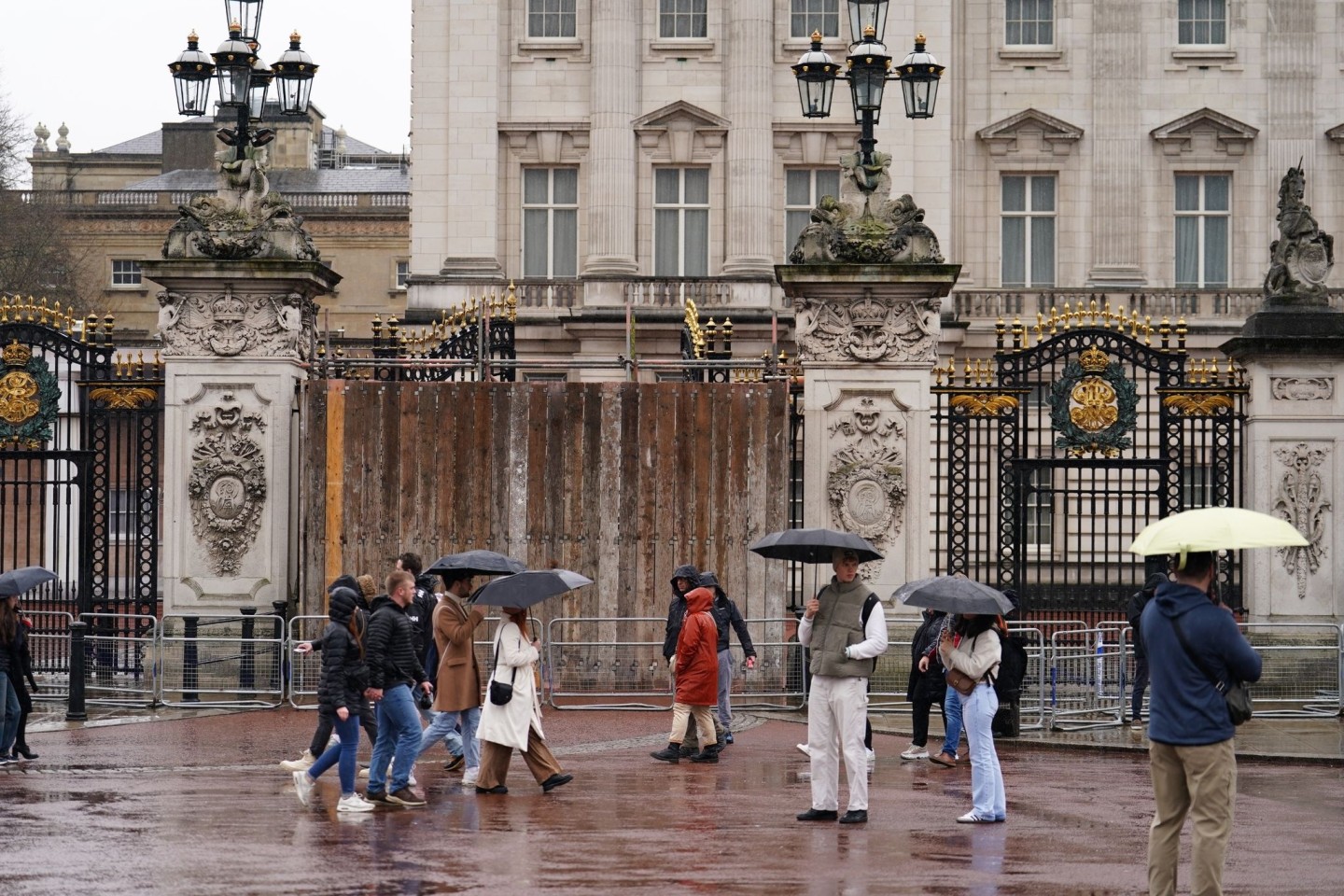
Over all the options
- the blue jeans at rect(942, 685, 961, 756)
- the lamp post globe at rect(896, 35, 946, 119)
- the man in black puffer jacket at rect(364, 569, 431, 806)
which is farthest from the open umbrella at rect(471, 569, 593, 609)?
the lamp post globe at rect(896, 35, 946, 119)

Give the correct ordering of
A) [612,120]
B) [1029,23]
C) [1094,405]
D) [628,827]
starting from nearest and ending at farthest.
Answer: [628,827]
[1094,405]
[612,120]
[1029,23]

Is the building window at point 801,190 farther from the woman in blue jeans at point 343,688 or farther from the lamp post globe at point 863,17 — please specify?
the woman in blue jeans at point 343,688

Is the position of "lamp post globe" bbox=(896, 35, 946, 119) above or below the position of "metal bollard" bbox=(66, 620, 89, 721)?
above

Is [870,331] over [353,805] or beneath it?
over

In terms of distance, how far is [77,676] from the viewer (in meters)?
19.8

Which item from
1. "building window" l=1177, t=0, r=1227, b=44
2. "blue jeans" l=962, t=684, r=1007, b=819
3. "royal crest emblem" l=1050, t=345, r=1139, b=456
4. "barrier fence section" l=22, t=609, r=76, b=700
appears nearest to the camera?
"blue jeans" l=962, t=684, r=1007, b=819

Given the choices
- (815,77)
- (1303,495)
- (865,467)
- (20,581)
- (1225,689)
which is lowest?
(1225,689)

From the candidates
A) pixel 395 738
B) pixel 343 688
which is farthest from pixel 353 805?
pixel 343 688

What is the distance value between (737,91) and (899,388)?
24.4 metres

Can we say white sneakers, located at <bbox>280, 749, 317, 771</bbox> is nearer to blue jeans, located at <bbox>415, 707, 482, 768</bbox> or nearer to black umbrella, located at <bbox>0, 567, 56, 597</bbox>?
blue jeans, located at <bbox>415, 707, 482, 768</bbox>

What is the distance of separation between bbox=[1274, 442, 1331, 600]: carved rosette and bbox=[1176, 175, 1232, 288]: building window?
965 inches

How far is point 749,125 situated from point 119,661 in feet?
79.5

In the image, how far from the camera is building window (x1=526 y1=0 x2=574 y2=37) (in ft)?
145

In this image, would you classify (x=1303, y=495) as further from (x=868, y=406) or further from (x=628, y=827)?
(x=628, y=827)
